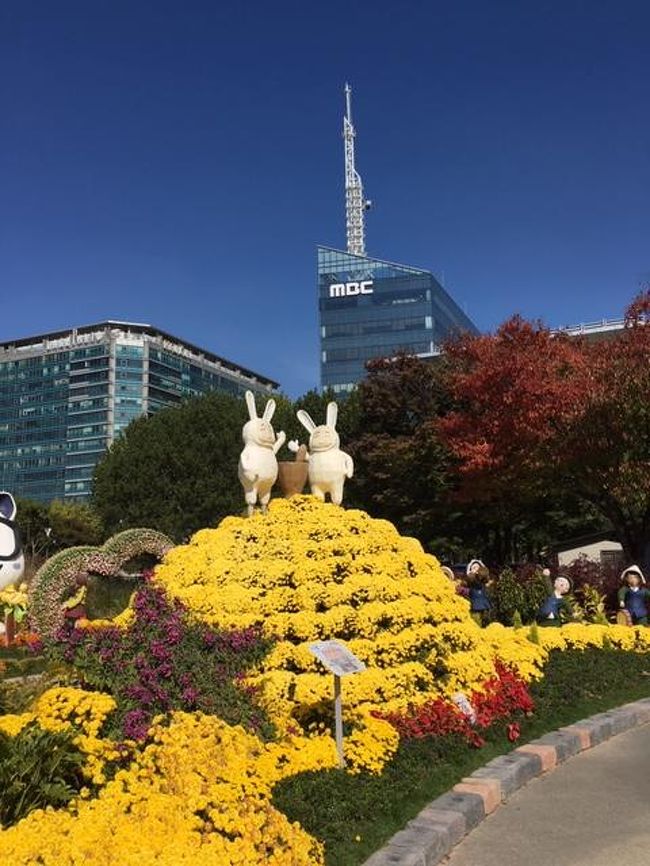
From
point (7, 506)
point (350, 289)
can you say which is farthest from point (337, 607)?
point (350, 289)

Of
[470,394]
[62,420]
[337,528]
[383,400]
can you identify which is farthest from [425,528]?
[62,420]

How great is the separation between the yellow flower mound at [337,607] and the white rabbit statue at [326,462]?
346 cm

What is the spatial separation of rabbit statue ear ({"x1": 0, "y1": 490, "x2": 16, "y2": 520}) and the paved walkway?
10576 millimetres

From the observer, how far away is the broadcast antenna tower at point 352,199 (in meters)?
155

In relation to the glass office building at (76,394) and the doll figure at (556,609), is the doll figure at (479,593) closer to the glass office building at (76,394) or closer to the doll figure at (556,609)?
the doll figure at (556,609)

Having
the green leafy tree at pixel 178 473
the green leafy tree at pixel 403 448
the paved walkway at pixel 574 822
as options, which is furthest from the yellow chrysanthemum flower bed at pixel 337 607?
the green leafy tree at pixel 178 473

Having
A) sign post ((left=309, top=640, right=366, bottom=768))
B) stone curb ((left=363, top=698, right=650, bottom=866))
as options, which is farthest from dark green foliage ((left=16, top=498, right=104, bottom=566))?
→ sign post ((left=309, top=640, right=366, bottom=768))

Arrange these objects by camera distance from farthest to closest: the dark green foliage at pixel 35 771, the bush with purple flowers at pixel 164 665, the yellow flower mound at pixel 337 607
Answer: the yellow flower mound at pixel 337 607 < the bush with purple flowers at pixel 164 665 < the dark green foliage at pixel 35 771

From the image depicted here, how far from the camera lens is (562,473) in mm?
18859

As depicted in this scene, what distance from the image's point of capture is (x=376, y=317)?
5482 inches

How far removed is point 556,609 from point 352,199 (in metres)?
160

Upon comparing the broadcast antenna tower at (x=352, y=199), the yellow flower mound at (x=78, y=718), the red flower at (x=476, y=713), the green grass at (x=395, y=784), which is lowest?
the green grass at (x=395, y=784)

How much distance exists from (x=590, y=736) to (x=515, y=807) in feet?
6.39

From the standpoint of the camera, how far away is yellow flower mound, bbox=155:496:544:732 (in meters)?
6.11
